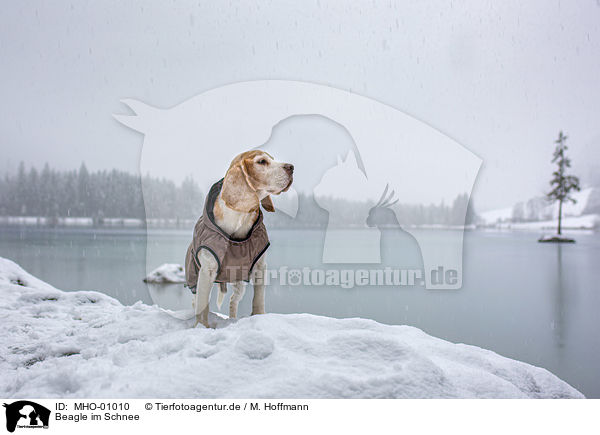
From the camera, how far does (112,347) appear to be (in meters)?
2.21

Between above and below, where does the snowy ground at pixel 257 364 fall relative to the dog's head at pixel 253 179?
below

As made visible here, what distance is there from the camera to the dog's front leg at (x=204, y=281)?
8.52 feet

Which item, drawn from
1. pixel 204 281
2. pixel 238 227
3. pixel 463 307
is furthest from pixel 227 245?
pixel 463 307

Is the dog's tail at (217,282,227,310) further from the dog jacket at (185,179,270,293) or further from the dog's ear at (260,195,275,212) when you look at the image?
the dog's ear at (260,195,275,212)

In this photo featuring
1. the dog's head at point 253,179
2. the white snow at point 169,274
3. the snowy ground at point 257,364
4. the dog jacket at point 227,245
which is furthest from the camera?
the white snow at point 169,274

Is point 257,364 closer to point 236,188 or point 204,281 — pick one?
point 204,281

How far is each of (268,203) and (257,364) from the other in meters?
1.39

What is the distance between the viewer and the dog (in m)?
2.47

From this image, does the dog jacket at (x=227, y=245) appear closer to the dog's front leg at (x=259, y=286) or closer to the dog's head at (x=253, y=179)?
the dog's front leg at (x=259, y=286)
